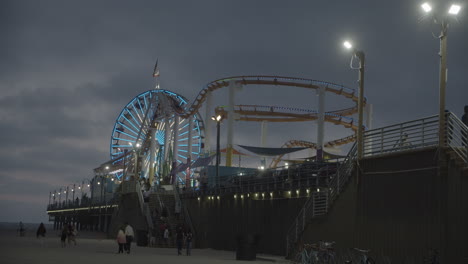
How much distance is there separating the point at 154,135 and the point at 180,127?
334 inches

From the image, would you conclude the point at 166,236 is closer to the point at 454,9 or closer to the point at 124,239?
the point at 124,239

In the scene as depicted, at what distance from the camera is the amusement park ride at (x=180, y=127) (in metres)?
46.7

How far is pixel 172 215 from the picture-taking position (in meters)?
41.2

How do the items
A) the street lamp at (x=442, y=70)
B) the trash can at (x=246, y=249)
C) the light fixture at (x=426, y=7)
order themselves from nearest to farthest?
the light fixture at (x=426, y=7)
the street lamp at (x=442, y=70)
the trash can at (x=246, y=249)

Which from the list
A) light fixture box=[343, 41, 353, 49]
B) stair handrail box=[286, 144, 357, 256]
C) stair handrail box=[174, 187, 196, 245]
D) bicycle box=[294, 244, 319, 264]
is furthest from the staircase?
light fixture box=[343, 41, 353, 49]

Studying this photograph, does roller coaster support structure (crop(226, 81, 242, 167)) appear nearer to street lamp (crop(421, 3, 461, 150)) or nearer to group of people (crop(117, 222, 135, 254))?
group of people (crop(117, 222, 135, 254))

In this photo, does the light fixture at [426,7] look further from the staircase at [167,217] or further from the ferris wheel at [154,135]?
the ferris wheel at [154,135]

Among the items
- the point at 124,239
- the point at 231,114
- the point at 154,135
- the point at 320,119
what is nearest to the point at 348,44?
the point at 124,239

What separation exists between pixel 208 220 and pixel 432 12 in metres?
22.6

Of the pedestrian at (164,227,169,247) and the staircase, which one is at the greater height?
the staircase

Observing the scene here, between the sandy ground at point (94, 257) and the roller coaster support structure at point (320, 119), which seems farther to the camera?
the roller coaster support structure at point (320, 119)

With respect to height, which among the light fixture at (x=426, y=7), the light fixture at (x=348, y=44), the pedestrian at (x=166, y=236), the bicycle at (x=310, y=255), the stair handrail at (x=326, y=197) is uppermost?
the light fixture at (x=426, y=7)

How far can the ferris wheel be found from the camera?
6675 centimetres

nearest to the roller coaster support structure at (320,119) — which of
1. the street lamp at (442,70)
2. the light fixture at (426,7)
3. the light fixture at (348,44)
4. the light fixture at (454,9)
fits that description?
the light fixture at (348,44)
